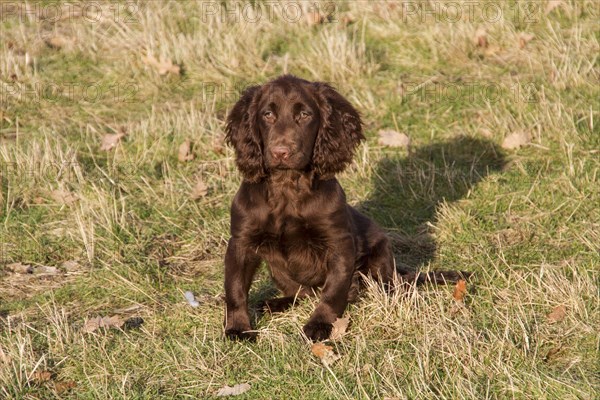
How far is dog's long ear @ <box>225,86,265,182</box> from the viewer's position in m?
4.50

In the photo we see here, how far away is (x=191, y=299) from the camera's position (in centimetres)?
487

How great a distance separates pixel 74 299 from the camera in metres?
5.06

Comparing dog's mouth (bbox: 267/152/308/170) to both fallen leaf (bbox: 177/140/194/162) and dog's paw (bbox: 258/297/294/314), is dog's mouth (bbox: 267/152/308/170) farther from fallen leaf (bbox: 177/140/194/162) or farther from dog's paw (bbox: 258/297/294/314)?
fallen leaf (bbox: 177/140/194/162)

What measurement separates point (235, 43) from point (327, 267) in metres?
3.93

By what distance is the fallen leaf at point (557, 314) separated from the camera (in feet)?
14.2

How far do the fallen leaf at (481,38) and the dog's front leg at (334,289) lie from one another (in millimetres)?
3983

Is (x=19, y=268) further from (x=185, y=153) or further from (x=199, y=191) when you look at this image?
(x=185, y=153)

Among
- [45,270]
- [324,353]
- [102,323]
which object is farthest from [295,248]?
[45,270]

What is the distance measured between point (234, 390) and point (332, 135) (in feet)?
4.61

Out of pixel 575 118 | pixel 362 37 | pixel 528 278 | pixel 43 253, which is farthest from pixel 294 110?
pixel 362 37

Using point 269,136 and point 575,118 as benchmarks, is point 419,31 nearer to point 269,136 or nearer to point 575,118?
point 575,118

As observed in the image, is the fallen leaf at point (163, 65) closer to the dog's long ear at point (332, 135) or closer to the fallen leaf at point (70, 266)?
the fallen leaf at point (70, 266)

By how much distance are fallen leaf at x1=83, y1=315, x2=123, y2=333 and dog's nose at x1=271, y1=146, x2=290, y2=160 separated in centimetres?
113

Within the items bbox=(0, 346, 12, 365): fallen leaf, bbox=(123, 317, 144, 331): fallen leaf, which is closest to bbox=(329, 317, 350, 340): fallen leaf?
bbox=(123, 317, 144, 331): fallen leaf
